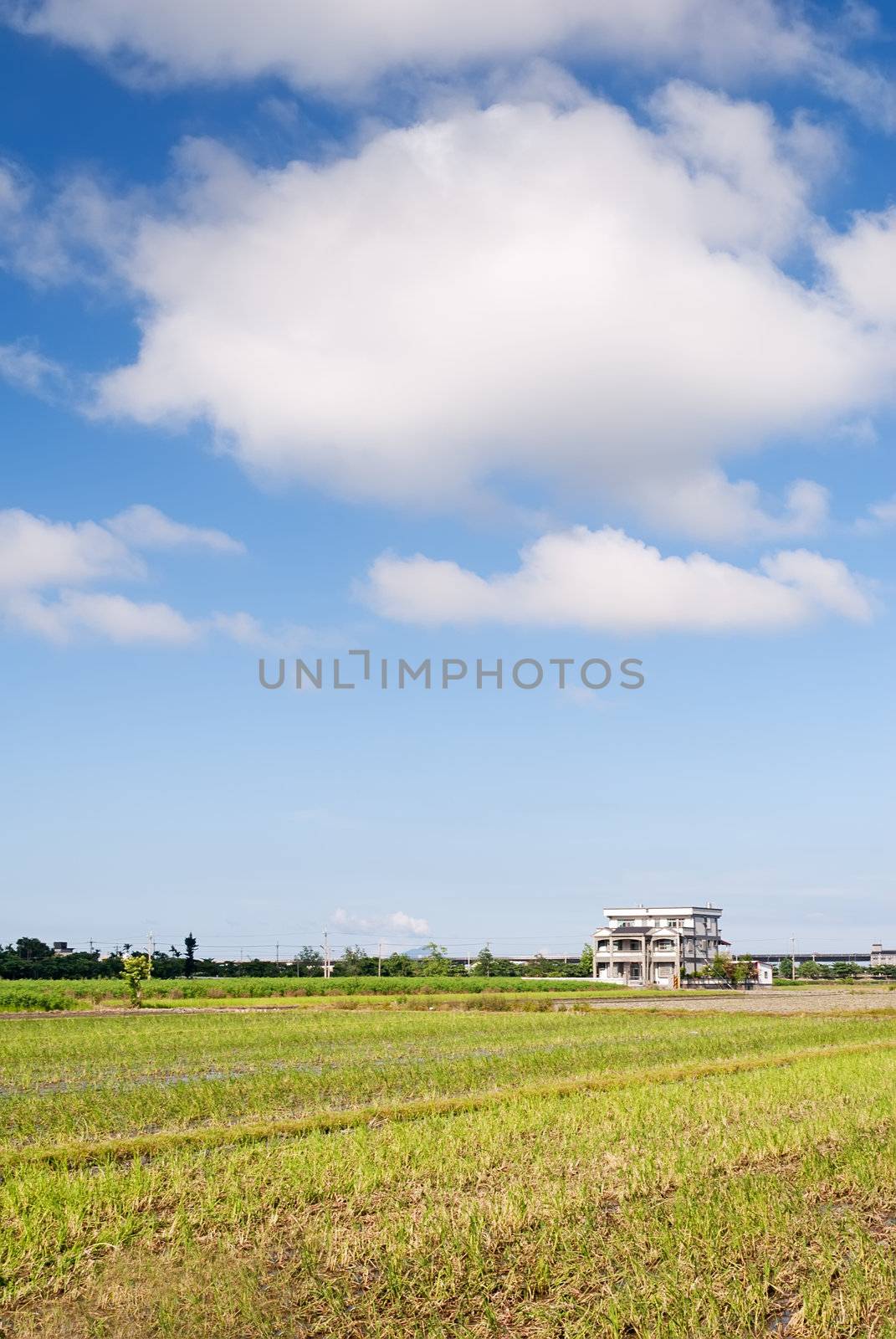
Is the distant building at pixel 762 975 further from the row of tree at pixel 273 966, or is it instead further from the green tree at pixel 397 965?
the green tree at pixel 397 965

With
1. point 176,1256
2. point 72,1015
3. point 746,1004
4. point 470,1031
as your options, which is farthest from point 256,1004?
point 176,1256

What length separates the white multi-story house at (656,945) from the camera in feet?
309

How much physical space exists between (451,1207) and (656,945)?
302ft

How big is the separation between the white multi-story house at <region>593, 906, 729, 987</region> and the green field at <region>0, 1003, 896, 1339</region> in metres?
77.0

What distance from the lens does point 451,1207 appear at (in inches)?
305

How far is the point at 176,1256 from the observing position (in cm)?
675

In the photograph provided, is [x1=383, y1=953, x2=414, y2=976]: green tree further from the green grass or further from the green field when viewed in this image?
the green field

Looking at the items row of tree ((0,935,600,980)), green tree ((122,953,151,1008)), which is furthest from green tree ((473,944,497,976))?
green tree ((122,953,151,1008))

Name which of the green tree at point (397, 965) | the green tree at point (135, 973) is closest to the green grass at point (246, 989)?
the green tree at point (135, 973)

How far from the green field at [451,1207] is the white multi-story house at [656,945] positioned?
7699 cm

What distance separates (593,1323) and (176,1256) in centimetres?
263

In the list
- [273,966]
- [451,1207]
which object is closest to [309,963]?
[273,966]

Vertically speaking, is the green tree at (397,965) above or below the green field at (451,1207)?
below

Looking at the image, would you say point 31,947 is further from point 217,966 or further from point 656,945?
point 656,945
